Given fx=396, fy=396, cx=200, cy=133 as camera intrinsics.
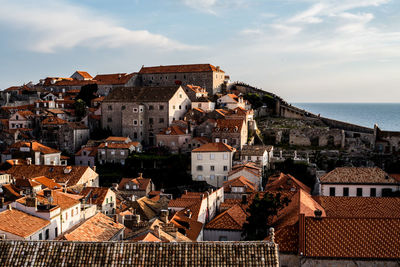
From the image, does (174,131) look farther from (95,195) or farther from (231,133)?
(95,195)

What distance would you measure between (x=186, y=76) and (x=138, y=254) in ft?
260

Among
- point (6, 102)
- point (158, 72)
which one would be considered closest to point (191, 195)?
point (158, 72)

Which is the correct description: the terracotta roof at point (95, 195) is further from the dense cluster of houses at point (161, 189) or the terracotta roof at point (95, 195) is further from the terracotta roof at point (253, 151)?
the terracotta roof at point (253, 151)

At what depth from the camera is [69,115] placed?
8231cm

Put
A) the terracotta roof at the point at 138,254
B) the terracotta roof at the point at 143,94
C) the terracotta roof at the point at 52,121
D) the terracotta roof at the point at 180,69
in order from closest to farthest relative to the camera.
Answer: the terracotta roof at the point at 138,254
the terracotta roof at the point at 143,94
the terracotta roof at the point at 52,121
the terracotta roof at the point at 180,69

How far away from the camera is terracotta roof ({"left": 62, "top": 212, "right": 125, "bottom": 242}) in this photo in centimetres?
2250

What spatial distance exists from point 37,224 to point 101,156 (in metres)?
40.9

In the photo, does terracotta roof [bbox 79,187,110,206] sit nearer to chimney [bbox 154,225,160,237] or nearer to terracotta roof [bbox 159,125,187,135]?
chimney [bbox 154,225,160,237]

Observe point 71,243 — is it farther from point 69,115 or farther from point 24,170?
point 69,115

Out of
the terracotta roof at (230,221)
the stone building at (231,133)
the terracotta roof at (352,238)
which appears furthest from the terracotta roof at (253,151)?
the terracotta roof at (352,238)

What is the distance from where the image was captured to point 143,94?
74812 millimetres

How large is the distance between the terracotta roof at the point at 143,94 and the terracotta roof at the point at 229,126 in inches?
522

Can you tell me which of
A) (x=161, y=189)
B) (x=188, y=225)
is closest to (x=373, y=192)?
(x=188, y=225)

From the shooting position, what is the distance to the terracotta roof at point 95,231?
2250cm
